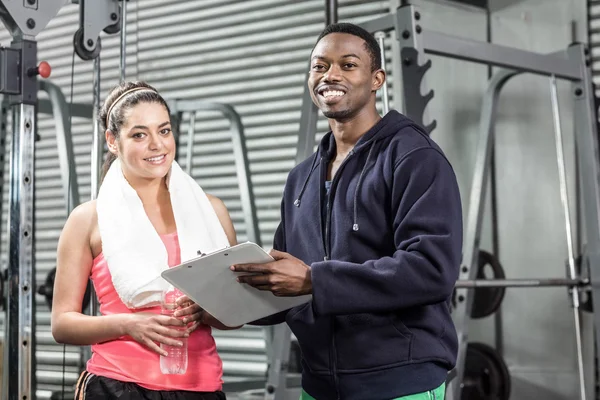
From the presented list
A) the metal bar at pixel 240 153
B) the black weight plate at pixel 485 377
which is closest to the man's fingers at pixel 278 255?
the metal bar at pixel 240 153

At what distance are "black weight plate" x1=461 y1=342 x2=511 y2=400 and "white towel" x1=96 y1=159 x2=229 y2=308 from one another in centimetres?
278

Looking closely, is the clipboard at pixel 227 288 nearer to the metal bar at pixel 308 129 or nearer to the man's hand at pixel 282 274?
the man's hand at pixel 282 274

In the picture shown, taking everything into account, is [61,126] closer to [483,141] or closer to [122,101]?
[122,101]

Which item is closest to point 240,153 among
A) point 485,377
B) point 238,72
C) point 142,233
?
point 238,72

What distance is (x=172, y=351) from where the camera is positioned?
6.21ft

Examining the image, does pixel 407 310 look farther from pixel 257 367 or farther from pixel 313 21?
pixel 313 21

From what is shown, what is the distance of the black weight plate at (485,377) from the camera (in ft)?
14.4

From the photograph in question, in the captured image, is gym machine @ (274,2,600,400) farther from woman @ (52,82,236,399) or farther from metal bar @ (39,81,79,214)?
woman @ (52,82,236,399)

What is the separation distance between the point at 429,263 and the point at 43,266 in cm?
269

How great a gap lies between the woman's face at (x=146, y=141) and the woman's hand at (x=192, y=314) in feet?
1.08

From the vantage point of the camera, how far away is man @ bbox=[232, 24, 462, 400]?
5.39ft

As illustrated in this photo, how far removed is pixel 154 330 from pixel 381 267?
1.82 feet

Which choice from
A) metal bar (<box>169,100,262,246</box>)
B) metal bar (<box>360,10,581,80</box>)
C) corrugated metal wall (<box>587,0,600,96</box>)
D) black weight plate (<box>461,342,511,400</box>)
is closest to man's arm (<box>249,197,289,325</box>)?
metal bar (<box>360,10,581,80</box>)

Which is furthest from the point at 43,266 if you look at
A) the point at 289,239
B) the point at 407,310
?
the point at 407,310
